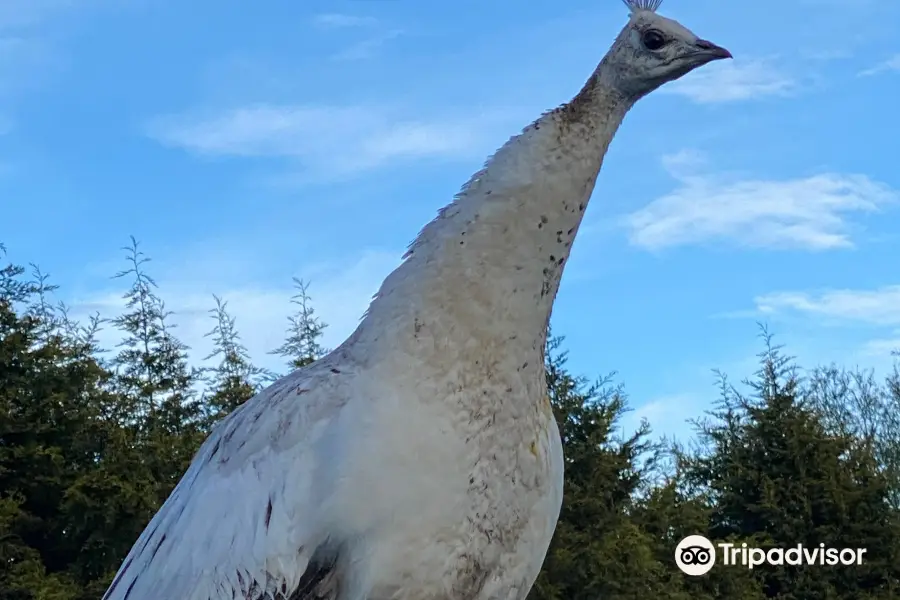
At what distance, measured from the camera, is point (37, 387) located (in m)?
13.7

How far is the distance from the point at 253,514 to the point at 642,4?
2100 millimetres

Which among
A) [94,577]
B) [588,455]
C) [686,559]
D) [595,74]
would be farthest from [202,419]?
[595,74]

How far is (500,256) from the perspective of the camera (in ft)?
8.88

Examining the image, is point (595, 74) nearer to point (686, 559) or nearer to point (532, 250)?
point (532, 250)

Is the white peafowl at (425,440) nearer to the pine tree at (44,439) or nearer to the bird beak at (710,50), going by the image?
the bird beak at (710,50)

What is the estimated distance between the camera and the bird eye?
303 centimetres

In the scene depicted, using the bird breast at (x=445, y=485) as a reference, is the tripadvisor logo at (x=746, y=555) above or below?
above

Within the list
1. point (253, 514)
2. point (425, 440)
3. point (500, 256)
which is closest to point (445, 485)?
point (425, 440)

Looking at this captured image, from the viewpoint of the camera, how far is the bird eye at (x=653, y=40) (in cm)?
303

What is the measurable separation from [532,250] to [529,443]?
529 millimetres

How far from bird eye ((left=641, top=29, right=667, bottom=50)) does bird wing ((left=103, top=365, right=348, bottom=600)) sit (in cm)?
140

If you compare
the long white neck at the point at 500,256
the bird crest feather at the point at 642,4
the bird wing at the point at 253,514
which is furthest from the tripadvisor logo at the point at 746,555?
the bird wing at the point at 253,514

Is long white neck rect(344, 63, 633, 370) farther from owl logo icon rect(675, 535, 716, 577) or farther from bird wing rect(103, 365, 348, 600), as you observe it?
owl logo icon rect(675, 535, 716, 577)

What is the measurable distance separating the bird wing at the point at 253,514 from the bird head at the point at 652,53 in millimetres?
1262
